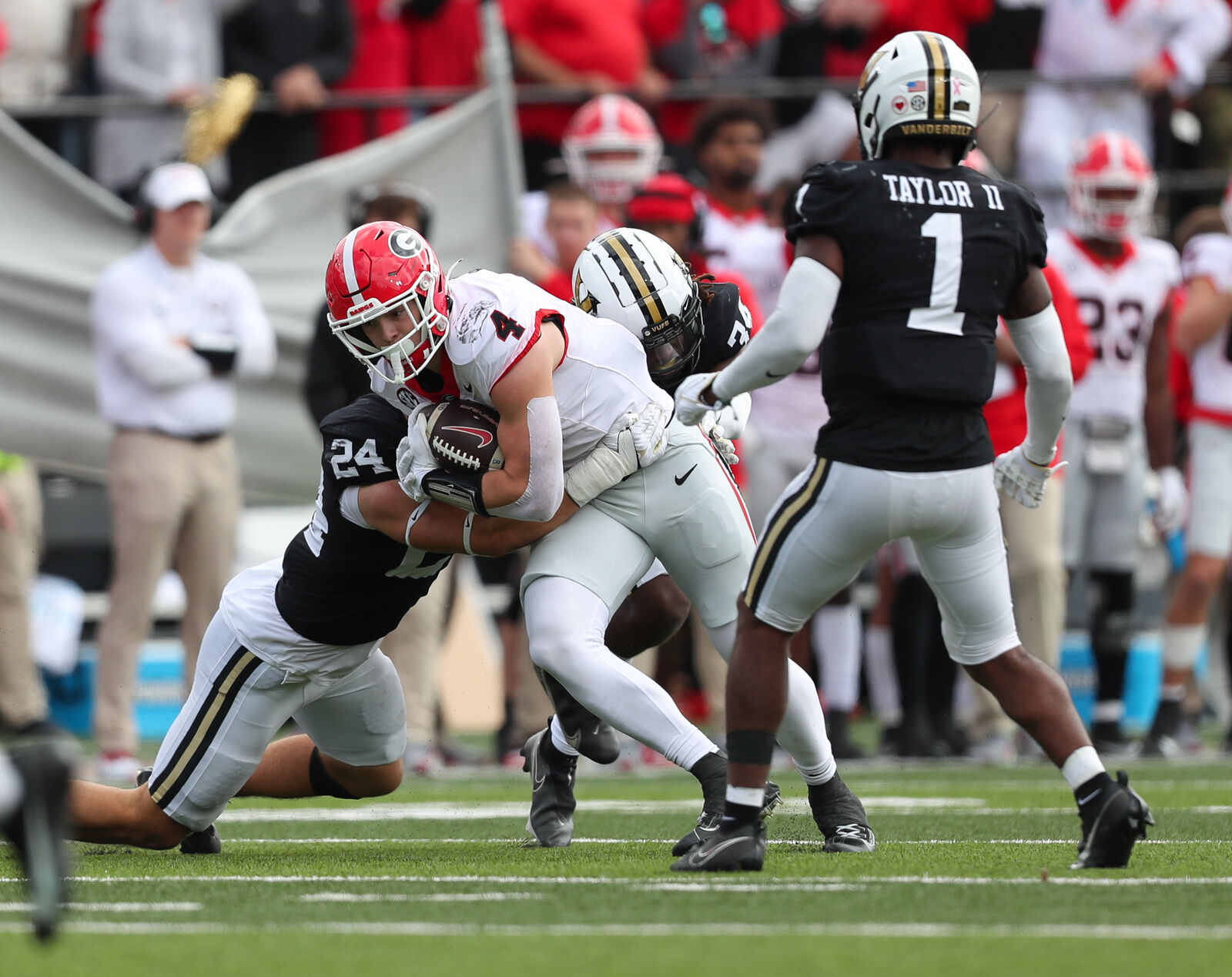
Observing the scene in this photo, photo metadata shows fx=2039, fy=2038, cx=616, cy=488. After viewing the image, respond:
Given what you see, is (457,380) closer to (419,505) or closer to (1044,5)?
(419,505)

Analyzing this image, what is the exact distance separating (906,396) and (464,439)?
0.99 m

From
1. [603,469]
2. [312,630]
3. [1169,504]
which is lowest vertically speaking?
[1169,504]

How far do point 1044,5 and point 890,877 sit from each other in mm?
7424

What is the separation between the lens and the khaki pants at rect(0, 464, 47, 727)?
8.82 metres

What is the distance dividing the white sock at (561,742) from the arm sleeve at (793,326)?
1.35 meters

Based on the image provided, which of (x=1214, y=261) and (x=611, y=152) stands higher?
(x=611, y=152)

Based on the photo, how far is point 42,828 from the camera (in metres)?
3.35

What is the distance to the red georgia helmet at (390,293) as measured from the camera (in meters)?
4.61

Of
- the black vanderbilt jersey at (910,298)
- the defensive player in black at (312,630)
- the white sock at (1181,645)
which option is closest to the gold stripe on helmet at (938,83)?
the black vanderbilt jersey at (910,298)

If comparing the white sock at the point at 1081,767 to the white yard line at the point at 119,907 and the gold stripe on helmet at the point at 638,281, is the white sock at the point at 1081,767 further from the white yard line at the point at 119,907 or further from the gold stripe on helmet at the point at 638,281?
the white yard line at the point at 119,907

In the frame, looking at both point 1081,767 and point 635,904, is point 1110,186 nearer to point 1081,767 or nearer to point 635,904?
A: point 1081,767

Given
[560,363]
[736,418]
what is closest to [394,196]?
[736,418]

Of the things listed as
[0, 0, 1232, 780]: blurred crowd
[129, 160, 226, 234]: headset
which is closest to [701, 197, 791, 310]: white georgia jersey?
[0, 0, 1232, 780]: blurred crowd

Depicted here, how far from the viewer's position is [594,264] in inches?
206
